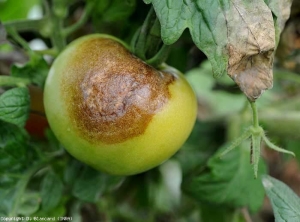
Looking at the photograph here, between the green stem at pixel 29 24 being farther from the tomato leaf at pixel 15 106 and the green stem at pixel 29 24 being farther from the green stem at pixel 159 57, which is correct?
the green stem at pixel 159 57

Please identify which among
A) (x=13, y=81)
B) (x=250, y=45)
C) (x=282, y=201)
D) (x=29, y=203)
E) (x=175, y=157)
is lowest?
(x=175, y=157)

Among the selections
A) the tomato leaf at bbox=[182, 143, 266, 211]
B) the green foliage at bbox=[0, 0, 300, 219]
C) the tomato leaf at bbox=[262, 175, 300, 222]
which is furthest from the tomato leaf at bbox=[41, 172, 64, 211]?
the tomato leaf at bbox=[262, 175, 300, 222]

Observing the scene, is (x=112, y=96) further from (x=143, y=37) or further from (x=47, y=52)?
(x=47, y=52)

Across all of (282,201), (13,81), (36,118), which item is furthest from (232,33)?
(36,118)

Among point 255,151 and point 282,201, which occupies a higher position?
point 255,151

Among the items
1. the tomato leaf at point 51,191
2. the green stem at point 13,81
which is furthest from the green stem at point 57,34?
the tomato leaf at point 51,191

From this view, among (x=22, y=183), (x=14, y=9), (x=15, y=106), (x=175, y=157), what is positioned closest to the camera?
(x=15, y=106)
